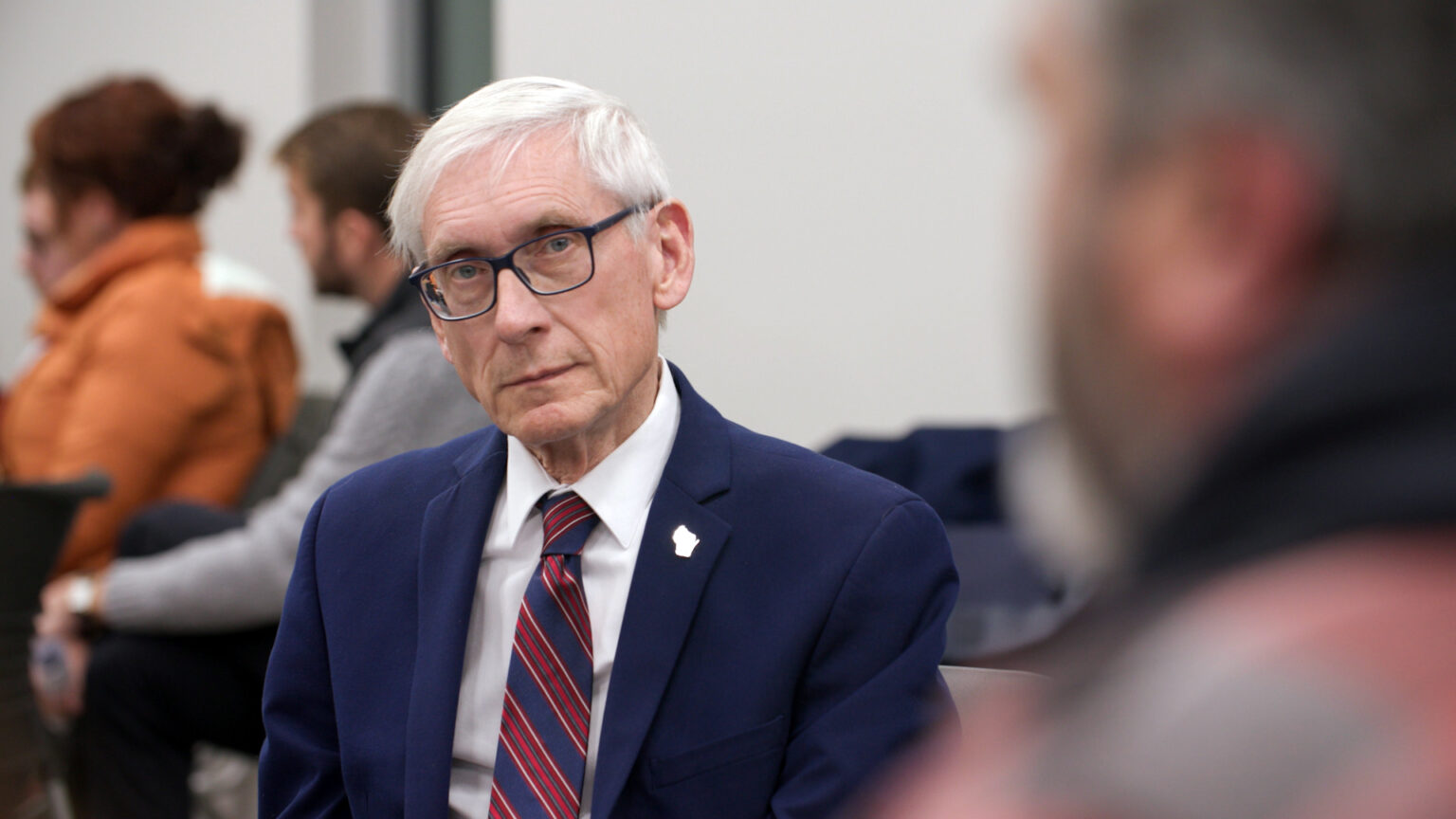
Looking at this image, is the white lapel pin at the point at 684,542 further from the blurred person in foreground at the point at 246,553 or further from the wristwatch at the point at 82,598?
the wristwatch at the point at 82,598

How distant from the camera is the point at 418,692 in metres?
1.46

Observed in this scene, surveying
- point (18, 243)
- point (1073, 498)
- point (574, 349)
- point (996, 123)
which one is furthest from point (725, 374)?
point (18, 243)

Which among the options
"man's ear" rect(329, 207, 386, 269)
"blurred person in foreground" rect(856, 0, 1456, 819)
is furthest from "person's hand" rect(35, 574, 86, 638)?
"blurred person in foreground" rect(856, 0, 1456, 819)

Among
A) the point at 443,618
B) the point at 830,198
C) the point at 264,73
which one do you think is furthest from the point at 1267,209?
the point at 264,73

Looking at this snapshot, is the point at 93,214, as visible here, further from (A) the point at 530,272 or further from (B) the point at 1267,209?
(B) the point at 1267,209

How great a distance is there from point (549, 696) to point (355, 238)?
5.57 ft

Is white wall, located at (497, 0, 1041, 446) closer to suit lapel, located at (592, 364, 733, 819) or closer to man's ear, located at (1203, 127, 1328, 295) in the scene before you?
suit lapel, located at (592, 364, 733, 819)

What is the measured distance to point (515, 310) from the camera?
1.50 meters

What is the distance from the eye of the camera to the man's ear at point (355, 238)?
2.87m

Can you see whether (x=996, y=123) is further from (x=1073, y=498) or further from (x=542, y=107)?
(x=1073, y=498)

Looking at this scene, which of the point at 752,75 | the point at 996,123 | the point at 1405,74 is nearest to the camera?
the point at 1405,74

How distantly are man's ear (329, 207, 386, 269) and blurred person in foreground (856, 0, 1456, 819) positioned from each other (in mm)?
2576

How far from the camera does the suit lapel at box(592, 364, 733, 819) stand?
137 cm

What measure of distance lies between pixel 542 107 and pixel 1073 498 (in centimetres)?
114
